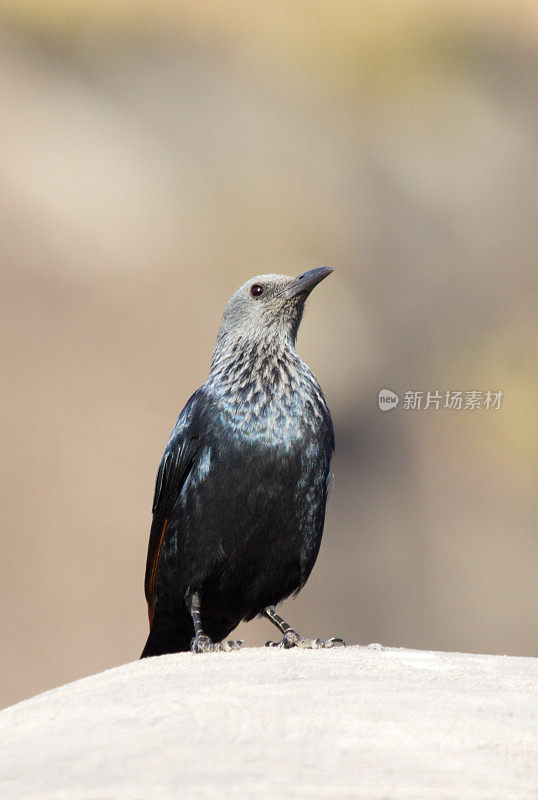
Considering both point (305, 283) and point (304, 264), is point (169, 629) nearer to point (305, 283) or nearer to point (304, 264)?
point (305, 283)

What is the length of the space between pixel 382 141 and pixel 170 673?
8275 millimetres

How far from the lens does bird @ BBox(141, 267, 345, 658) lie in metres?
3.27

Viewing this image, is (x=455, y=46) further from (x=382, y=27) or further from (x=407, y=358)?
(x=407, y=358)

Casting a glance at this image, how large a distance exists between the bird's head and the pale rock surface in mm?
1652

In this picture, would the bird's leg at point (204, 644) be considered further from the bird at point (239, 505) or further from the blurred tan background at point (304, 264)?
the blurred tan background at point (304, 264)

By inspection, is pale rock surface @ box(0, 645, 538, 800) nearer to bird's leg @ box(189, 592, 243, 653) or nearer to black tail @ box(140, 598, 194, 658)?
bird's leg @ box(189, 592, 243, 653)

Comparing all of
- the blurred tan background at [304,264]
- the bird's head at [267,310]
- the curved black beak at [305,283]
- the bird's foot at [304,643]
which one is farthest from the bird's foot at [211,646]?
the blurred tan background at [304,264]

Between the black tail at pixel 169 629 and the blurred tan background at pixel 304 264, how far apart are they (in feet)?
15.6

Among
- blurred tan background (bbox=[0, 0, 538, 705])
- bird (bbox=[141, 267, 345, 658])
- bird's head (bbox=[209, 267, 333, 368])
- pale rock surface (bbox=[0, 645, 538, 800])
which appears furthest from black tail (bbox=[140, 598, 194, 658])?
blurred tan background (bbox=[0, 0, 538, 705])

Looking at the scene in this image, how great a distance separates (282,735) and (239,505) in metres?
1.47

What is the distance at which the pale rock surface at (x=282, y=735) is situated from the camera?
1568mm

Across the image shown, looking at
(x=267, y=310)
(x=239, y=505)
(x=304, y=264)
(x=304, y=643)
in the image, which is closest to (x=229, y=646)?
(x=304, y=643)

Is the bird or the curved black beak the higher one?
the curved black beak

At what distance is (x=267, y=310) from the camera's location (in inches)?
155
